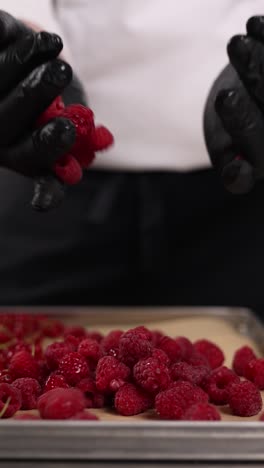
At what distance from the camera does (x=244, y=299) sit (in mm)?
1240

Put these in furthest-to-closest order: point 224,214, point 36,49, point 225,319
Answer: point 224,214, point 225,319, point 36,49

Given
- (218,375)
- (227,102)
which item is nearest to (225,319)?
(218,375)

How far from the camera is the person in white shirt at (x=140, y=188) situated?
1.12 metres

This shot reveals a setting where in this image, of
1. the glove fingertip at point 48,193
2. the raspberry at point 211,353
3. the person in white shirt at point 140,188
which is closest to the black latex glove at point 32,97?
the glove fingertip at point 48,193

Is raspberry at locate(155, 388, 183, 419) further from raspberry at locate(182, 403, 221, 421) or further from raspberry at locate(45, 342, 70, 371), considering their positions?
raspberry at locate(45, 342, 70, 371)

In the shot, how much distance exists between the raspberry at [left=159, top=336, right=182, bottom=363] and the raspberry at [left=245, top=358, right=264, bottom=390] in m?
0.07

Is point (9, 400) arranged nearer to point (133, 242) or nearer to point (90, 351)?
point (90, 351)

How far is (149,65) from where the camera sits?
44.9 inches

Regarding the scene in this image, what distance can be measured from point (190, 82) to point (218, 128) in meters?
0.43

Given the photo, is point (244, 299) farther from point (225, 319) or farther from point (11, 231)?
point (11, 231)

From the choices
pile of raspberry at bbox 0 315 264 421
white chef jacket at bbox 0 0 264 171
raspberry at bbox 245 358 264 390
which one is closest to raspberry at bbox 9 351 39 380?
pile of raspberry at bbox 0 315 264 421

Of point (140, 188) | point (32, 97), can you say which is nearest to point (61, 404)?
point (32, 97)

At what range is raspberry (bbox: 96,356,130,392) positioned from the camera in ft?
2.10

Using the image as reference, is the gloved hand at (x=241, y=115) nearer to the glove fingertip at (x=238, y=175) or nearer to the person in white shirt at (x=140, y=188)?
the glove fingertip at (x=238, y=175)
